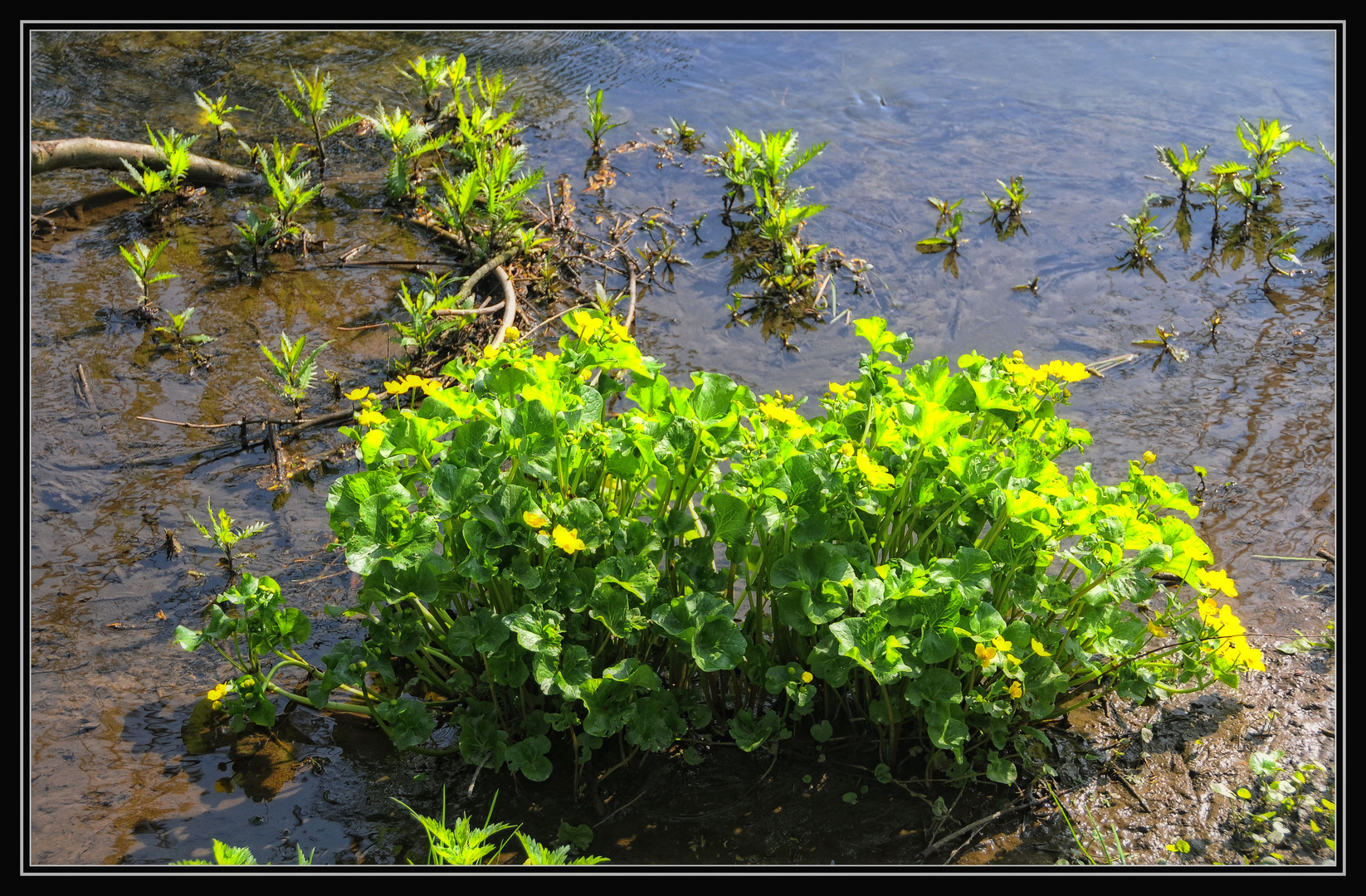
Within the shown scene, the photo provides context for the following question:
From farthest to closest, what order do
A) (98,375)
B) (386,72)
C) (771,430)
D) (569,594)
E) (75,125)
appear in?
1. (386,72)
2. (75,125)
3. (98,375)
4. (771,430)
5. (569,594)

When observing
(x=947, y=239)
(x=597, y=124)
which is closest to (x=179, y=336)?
(x=597, y=124)

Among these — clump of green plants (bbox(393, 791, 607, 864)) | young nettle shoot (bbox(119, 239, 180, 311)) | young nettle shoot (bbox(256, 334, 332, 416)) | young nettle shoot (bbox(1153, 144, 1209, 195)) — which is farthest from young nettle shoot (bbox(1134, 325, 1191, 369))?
young nettle shoot (bbox(119, 239, 180, 311))

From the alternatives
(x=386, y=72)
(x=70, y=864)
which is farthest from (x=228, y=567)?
(x=386, y=72)

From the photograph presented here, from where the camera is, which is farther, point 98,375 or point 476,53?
point 476,53

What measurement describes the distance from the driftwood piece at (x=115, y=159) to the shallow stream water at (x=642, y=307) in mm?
168

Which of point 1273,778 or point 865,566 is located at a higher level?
point 865,566

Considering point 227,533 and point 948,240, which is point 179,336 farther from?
point 948,240

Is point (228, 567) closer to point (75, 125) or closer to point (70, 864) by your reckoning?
point (70, 864)

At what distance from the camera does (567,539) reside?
2.17 meters

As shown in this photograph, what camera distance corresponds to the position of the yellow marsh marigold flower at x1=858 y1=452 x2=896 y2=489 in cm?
223

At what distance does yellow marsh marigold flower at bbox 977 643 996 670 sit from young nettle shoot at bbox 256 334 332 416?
286 centimetres

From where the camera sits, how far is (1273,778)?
8.87 ft

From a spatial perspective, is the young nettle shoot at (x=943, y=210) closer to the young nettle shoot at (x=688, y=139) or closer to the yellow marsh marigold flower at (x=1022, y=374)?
the young nettle shoot at (x=688, y=139)
